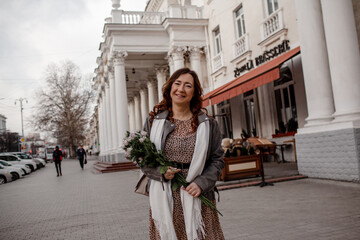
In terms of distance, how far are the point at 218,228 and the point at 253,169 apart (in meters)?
7.09

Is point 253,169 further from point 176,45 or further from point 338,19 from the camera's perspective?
point 176,45

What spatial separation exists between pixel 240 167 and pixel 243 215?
3824 millimetres

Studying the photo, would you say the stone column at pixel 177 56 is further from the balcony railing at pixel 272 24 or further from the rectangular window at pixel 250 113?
the balcony railing at pixel 272 24

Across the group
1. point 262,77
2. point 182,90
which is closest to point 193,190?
point 182,90

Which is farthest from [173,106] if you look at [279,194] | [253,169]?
[253,169]

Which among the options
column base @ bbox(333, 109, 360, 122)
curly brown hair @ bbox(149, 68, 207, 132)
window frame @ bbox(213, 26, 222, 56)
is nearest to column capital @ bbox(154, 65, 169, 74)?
window frame @ bbox(213, 26, 222, 56)

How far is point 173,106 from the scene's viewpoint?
107 inches

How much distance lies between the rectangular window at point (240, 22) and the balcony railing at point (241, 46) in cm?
62

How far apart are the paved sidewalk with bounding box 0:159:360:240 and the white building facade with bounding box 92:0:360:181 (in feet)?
4.89

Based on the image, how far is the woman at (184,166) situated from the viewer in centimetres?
243

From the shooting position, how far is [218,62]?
789 inches

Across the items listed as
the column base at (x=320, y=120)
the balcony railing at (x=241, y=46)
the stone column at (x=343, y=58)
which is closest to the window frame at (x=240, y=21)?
the balcony railing at (x=241, y=46)

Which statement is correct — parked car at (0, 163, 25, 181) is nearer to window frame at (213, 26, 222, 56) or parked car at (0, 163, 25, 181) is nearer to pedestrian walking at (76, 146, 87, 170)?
pedestrian walking at (76, 146, 87, 170)

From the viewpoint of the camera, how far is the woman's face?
262cm
